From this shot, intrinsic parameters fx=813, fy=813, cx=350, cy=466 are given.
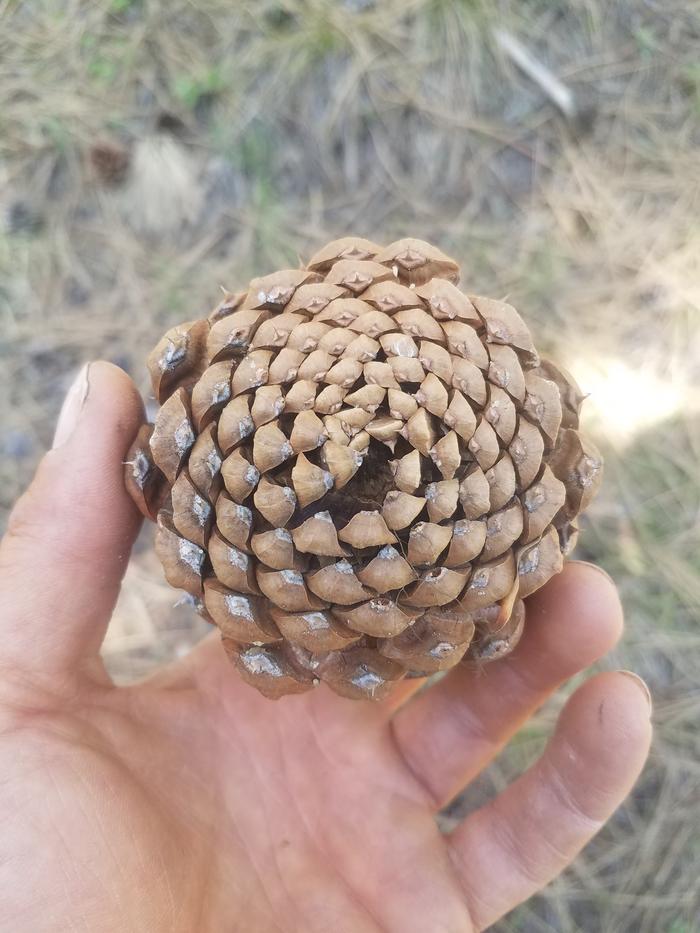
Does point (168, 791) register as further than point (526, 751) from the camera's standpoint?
No

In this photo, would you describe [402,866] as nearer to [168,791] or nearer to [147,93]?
[168,791]

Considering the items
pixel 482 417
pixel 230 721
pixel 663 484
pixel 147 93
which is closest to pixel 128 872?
pixel 230 721

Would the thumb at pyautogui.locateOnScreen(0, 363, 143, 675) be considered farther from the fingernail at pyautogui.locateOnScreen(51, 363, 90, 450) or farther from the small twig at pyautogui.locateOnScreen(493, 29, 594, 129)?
the small twig at pyautogui.locateOnScreen(493, 29, 594, 129)

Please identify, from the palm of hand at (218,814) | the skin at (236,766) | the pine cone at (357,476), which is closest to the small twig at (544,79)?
the pine cone at (357,476)

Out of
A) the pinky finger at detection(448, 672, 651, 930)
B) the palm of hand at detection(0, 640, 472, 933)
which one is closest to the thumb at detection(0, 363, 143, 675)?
the palm of hand at detection(0, 640, 472, 933)

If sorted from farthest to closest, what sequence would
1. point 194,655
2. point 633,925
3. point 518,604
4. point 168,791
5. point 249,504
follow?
point 633,925 → point 194,655 → point 168,791 → point 518,604 → point 249,504

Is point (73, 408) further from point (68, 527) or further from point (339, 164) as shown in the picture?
point (339, 164)

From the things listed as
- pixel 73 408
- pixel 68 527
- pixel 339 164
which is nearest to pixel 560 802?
pixel 68 527
